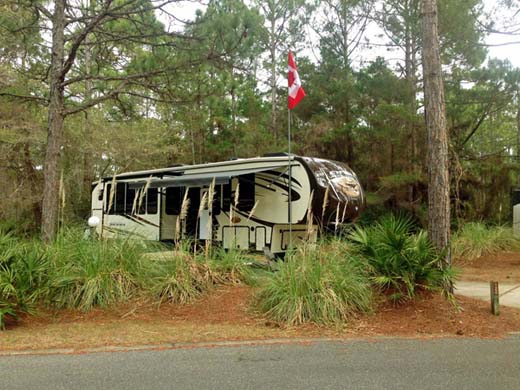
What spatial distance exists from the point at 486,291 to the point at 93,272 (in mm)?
6398

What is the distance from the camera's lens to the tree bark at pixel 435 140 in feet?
22.5

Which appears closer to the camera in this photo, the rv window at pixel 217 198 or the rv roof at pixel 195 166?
the rv roof at pixel 195 166

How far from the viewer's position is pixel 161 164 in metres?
20.3

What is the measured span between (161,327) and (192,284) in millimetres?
1223

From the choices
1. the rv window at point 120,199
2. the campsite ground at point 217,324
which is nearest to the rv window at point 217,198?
the rv window at point 120,199

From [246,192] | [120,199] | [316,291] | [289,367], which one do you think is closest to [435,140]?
[316,291]

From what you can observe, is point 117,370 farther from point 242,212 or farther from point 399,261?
point 242,212

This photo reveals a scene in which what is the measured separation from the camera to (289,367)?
14.8 feet

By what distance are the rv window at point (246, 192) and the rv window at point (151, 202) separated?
2.60m

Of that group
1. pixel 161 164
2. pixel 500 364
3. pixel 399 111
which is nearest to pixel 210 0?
pixel 500 364

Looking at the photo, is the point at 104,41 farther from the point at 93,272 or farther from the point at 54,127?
the point at 93,272

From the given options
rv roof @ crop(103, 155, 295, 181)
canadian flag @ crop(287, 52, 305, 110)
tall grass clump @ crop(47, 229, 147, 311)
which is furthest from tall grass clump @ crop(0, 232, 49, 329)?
rv roof @ crop(103, 155, 295, 181)

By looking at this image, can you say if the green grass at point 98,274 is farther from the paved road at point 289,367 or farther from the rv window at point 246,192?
the rv window at point 246,192

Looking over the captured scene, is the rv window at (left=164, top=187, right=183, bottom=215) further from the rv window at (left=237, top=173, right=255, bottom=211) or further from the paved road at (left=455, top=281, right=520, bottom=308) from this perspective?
the paved road at (left=455, top=281, right=520, bottom=308)
